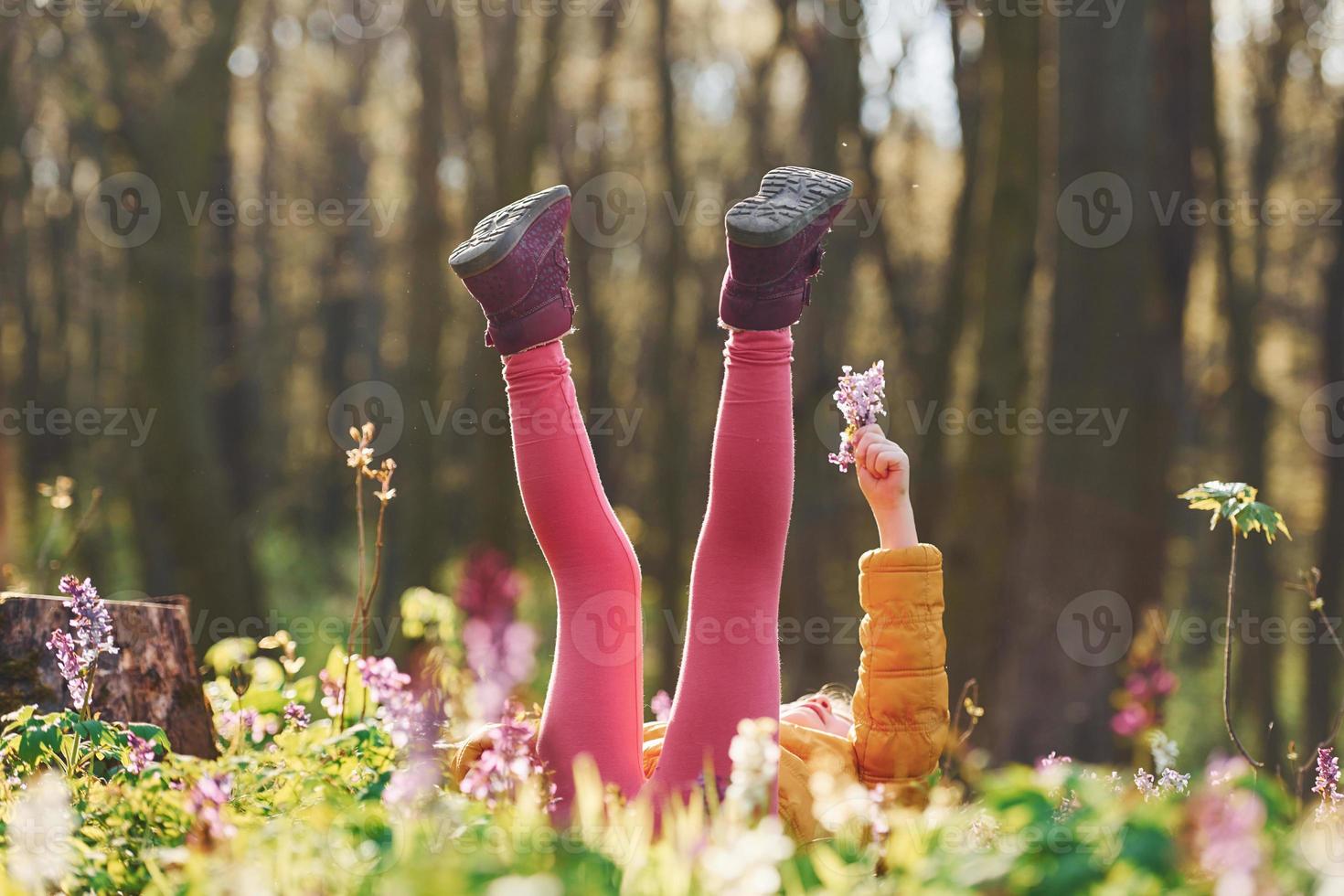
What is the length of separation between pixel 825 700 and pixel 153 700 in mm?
1925

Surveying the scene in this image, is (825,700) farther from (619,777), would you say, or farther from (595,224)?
(595,224)

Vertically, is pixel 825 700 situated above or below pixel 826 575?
above

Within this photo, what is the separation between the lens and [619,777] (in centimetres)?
336

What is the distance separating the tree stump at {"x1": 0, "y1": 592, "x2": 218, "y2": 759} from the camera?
368cm

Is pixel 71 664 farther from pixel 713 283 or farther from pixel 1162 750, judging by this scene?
pixel 713 283

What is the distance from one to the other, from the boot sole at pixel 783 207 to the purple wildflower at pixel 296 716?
1.69 m

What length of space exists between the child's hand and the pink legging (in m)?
0.18

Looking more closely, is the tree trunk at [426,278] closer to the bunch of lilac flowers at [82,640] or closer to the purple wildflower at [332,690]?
the purple wildflower at [332,690]

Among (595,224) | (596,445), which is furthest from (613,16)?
(596,445)

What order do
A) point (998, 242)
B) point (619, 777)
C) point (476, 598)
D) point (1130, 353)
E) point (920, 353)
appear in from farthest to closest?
1. point (920, 353)
2. point (998, 242)
3. point (1130, 353)
4. point (619, 777)
5. point (476, 598)

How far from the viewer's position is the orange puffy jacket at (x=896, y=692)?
10.8 feet

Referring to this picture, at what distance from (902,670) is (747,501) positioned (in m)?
0.56

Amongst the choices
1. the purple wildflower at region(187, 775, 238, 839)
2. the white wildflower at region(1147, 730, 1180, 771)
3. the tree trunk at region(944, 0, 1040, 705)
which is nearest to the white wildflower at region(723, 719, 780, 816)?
the purple wildflower at region(187, 775, 238, 839)

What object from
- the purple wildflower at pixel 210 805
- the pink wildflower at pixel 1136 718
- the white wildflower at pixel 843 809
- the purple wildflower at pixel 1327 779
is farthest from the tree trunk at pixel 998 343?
the purple wildflower at pixel 210 805
